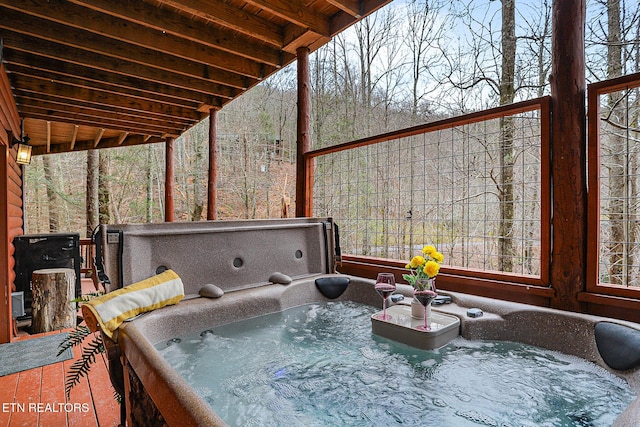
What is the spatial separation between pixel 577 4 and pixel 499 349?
1833 mm

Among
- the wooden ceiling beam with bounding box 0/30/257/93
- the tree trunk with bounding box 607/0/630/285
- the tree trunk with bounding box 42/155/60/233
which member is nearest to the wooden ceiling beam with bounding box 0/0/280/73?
the wooden ceiling beam with bounding box 0/30/257/93

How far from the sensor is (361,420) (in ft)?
4.14

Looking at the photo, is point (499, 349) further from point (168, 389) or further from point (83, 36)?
point (83, 36)

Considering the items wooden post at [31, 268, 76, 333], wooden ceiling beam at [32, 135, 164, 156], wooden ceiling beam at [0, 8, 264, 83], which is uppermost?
wooden ceiling beam at [0, 8, 264, 83]

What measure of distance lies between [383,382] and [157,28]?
3.07 m

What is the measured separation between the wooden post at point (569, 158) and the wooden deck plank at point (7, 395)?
308 cm

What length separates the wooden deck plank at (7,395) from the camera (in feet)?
6.30

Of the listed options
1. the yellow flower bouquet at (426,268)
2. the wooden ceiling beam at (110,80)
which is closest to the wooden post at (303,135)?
the wooden ceiling beam at (110,80)

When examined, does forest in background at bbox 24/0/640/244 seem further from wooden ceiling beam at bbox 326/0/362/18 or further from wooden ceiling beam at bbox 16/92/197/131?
wooden ceiling beam at bbox 326/0/362/18

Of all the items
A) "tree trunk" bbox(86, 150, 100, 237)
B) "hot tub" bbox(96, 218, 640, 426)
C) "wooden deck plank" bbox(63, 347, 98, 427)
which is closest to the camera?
"hot tub" bbox(96, 218, 640, 426)

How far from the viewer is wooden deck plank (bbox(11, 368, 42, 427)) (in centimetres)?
190

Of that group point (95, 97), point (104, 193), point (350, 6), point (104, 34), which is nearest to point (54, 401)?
point (104, 34)

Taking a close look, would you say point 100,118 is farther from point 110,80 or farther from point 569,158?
point 569,158

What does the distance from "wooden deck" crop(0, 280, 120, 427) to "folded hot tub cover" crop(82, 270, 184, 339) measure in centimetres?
63
